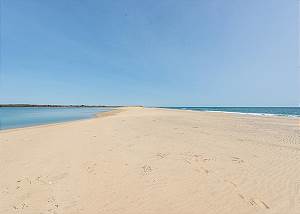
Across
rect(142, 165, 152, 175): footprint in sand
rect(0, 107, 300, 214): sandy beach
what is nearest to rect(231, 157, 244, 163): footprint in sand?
rect(0, 107, 300, 214): sandy beach

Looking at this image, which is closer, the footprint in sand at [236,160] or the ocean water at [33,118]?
the footprint in sand at [236,160]

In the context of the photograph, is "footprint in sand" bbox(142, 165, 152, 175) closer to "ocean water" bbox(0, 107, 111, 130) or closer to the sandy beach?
the sandy beach

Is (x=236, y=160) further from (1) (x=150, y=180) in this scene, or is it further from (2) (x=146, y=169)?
(1) (x=150, y=180)

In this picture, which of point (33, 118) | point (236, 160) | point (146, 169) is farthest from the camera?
point (33, 118)

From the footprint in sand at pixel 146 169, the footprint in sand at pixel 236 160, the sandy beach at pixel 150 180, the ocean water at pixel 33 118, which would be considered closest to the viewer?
the sandy beach at pixel 150 180

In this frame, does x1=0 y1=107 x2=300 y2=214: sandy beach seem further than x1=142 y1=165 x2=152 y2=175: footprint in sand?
No

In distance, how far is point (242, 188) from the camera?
4.65m

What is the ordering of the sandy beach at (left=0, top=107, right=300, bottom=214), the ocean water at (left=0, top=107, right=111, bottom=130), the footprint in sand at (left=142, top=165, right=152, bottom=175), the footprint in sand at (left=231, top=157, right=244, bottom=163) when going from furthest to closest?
the ocean water at (left=0, top=107, right=111, bottom=130) → the footprint in sand at (left=231, top=157, right=244, bottom=163) → the footprint in sand at (left=142, top=165, right=152, bottom=175) → the sandy beach at (left=0, top=107, right=300, bottom=214)

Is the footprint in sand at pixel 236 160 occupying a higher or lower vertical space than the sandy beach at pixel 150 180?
higher

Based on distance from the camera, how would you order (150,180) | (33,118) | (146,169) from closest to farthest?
(150,180) < (146,169) < (33,118)

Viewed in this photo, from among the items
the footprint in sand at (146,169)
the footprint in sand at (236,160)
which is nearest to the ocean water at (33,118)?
the footprint in sand at (146,169)

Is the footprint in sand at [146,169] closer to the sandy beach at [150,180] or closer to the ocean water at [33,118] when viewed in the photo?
the sandy beach at [150,180]

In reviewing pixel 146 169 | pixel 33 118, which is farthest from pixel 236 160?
pixel 33 118

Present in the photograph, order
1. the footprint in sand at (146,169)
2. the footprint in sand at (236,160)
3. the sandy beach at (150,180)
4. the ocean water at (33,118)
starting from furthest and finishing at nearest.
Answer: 1. the ocean water at (33,118)
2. the footprint in sand at (236,160)
3. the footprint in sand at (146,169)
4. the sandy beach at (150,180)
